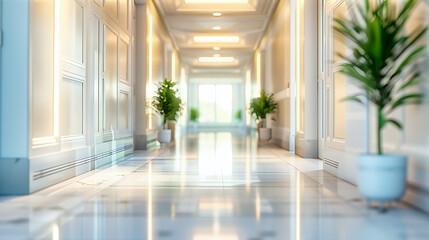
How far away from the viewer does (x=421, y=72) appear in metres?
2.57

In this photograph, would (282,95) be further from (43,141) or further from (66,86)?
(43,141)

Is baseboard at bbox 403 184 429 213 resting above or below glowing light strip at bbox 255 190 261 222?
above

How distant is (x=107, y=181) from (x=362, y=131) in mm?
2489

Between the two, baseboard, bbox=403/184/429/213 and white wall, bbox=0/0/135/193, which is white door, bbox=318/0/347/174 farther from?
white wall, bbox=0/0/135/193

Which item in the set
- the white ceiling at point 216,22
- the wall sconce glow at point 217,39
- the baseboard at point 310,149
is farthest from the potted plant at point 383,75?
the wall sconce glow at point 217,39

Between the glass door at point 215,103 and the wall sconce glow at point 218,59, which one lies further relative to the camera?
the glass door at point 215,103

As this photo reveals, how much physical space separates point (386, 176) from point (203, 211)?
1195 mm

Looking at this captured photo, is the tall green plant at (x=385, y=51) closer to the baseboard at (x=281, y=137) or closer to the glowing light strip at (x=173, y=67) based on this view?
the baseboard at (x=281, y=137)

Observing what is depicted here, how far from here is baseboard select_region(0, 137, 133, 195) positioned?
10.3ft

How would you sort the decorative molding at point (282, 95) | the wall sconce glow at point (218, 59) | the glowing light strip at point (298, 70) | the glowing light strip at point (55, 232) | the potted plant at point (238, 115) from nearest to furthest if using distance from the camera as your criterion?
the glowing light strip at point (55, 232) → the glowing light strip at point (298, 70) → the decorative molding at point (282, 95) → the wall sconce glow at point (218, 59) → the potted plant at point (238, 115)

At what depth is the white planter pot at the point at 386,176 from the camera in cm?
245

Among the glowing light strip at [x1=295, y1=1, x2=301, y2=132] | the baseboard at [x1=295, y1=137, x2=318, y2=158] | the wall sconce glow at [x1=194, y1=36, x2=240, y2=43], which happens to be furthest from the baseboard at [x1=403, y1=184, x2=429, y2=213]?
the wall sconce glow at [x1=194, y1=36, x2=240, y2=43]

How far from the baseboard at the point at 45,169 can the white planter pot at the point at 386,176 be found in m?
2.58

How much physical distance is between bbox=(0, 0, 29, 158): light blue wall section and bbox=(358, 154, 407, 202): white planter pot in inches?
102
